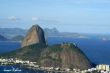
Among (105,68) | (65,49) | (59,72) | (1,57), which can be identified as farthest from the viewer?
(1,57)

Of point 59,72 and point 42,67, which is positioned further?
point 42,67

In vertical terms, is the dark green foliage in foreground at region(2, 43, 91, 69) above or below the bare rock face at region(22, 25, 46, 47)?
below

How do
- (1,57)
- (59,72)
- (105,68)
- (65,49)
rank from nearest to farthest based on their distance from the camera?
(59,72)
(105,68)
(65,49)
(1,57)

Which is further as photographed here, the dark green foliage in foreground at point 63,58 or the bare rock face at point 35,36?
the bare rock face at point 35,36

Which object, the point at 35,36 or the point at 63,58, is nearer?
the point at 63,58

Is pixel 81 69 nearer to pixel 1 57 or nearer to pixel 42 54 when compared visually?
pixel 42 54

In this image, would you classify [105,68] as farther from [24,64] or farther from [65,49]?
[24,64]

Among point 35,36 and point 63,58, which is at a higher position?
point 35,36

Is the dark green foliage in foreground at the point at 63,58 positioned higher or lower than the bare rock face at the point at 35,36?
lower

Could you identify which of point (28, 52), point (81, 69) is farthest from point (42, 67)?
point (28, 52)

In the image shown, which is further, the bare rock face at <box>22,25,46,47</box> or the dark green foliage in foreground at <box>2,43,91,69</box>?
the bare rock face at <box>22,25,46,47</box>
